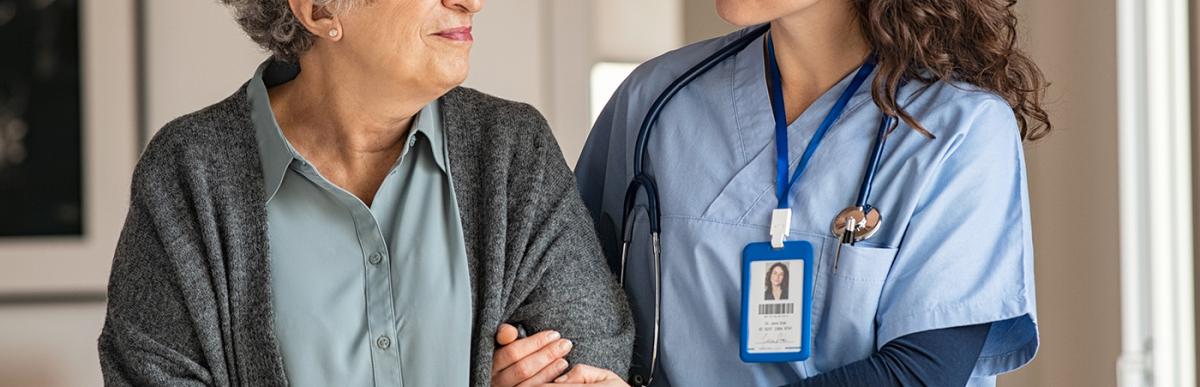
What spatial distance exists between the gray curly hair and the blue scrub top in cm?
47

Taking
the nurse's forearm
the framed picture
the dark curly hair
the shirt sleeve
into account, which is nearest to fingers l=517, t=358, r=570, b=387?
the nurse's forearm

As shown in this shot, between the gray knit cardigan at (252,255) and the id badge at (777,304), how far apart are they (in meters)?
0.15

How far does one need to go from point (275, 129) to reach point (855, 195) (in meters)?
0.69

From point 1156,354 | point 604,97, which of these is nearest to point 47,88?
point 604,97

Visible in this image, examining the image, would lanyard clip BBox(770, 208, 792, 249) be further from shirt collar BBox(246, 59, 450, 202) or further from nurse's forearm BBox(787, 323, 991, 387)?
shirt collar BBox(246, 59, 450, 202)

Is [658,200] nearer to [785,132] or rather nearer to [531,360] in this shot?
[785,132]

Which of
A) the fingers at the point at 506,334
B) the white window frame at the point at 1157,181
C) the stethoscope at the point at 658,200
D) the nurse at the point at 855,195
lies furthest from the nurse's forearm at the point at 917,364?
the white window frame at the point at 1157,181

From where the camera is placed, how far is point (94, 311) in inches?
114

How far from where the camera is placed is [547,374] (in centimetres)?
153

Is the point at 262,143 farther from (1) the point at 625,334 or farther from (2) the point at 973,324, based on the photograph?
(2) the point at 973,324

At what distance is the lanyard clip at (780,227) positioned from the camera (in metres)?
1.60

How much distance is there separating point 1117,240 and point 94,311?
82.0 inches

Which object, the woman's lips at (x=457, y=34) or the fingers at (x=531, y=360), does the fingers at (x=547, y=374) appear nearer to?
the fingers at (x=531, y=360)

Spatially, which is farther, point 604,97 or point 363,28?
point 604,97
